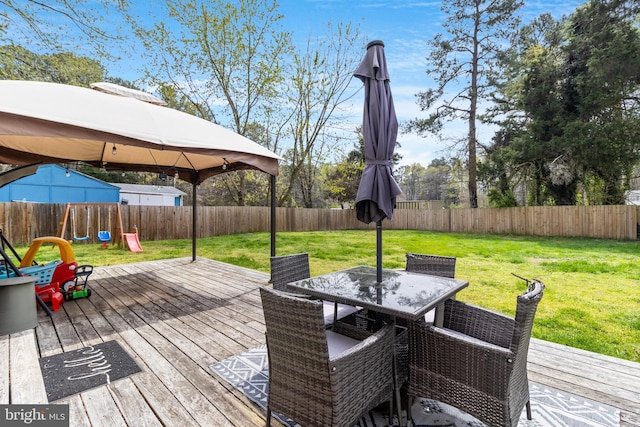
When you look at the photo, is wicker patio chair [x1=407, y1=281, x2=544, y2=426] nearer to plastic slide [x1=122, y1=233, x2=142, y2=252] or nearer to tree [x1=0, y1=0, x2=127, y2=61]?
Answer: plastic slide [x1=122, y1=233, x2=142, y2=252]

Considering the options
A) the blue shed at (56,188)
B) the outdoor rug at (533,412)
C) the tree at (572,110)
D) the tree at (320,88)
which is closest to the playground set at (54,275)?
the outdoor rug at (533,412)

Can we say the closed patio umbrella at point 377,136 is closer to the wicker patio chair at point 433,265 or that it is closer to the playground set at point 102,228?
the wicker patio chair at point 433,265

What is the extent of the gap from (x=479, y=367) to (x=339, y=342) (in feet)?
2.54

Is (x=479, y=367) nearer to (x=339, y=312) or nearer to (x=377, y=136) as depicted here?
(x=339, y=312)

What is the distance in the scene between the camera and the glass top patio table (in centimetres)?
172

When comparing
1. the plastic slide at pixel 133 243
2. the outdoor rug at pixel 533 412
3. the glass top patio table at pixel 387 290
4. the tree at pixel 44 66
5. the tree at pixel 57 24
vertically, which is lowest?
the outdoor rug at pixel 533 412

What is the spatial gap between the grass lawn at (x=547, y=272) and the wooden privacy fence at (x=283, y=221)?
96 cm

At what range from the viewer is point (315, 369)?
144 centimetres

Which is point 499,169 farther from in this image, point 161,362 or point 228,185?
point 161,362

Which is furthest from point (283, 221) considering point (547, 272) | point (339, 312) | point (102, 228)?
point (339, 312)

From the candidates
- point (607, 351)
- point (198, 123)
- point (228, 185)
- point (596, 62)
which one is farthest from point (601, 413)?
point (228, 185)

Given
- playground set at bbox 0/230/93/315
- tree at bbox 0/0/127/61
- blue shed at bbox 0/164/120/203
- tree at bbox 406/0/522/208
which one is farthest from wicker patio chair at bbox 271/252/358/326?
blue shed at bbox 0/164/120/203

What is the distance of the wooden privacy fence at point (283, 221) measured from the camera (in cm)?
938

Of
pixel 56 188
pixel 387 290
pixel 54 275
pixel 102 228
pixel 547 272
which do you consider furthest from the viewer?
pixel 56 188
